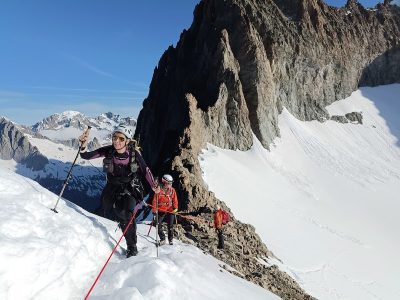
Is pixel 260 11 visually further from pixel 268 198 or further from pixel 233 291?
pixel 233 291

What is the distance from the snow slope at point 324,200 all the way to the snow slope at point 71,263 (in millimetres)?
16748

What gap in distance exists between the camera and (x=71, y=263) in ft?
28.6

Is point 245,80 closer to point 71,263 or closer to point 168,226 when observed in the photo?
point 168,226

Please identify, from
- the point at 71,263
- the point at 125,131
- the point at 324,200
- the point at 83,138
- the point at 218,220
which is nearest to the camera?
the point at 71,263

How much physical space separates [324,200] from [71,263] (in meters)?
45.2

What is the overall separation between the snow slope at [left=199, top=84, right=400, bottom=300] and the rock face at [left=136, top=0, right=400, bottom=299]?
10.6 ft

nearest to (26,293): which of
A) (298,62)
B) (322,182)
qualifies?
(322,182)

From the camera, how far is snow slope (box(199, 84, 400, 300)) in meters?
32.0

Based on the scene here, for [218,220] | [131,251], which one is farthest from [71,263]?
[218,220]

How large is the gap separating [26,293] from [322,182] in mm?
52759

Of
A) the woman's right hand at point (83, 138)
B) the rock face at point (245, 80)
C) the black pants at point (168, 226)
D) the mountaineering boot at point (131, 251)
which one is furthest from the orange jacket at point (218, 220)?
the woman's right hand at point (83, 138)

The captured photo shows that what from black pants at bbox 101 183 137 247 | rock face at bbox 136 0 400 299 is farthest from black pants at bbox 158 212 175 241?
rock face at bbox 136 0 400 299

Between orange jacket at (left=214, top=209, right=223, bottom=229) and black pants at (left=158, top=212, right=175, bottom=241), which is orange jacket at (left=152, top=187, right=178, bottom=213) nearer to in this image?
black pants at (left=158, top=212, right=175, bottom=241)

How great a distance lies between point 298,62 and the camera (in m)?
78.1
